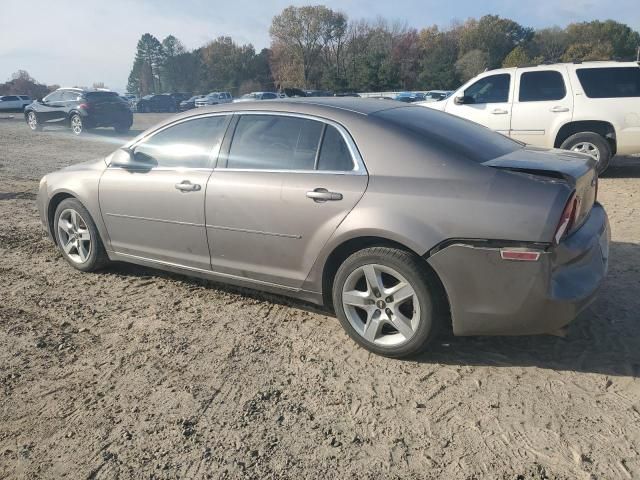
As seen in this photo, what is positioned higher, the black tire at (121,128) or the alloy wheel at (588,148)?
the alloy wheel at (588,148)

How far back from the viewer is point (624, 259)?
471 centimetres

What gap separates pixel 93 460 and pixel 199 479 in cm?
54

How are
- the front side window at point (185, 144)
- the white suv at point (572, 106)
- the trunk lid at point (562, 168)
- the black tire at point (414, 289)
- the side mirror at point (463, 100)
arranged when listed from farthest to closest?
the side mirror at point (463, 100), the white suv at point (572, 106), the front side window at point (185, 144), the black tire at point (414, 289), the trunk lid at point (562, 168)

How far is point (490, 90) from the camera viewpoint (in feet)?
30.4

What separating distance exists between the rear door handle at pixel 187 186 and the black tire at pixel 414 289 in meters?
1.34

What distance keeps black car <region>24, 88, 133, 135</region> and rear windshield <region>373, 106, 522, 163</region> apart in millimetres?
16317

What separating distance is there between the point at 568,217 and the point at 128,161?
3309mm

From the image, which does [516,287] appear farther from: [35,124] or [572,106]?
[35,124]

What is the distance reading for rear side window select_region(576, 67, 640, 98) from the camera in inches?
320

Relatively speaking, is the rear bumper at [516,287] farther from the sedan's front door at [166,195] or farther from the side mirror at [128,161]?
the side mirror at [128,161]

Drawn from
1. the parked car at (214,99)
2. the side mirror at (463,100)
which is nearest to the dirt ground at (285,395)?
the side mirror at (463,100)

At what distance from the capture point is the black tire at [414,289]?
9.89ft

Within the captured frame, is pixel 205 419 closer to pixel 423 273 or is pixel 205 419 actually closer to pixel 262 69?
pixel 423 273

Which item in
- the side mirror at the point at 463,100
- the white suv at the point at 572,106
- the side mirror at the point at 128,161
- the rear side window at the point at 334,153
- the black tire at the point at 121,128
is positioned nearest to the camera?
the rear side window at the point at 334,153
